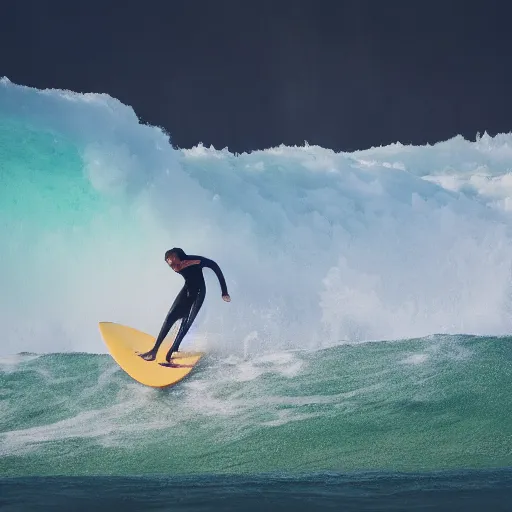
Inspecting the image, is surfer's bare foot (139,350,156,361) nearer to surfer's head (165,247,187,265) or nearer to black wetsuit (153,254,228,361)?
black wetsuit (153,254,228,361)

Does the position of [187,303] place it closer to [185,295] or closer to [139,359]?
[185,295]

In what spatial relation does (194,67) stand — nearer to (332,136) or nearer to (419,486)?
(332,136)

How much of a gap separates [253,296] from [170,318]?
1.75 feet

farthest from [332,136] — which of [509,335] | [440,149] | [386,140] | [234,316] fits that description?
[509,335]

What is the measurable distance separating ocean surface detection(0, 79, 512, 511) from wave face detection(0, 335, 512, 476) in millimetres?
11

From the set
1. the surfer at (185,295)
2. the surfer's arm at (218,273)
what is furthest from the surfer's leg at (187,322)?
the surfer's arm at (218,273)

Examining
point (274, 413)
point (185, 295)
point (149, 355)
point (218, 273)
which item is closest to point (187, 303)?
point (185, 295)

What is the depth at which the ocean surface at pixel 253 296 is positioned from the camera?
157 inches

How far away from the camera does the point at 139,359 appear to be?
415cm

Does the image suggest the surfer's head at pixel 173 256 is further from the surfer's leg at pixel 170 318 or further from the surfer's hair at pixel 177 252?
the surfer's leg at pixel 170 318

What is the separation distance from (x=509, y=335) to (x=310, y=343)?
1188 mm

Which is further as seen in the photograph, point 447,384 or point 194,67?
point 194,67

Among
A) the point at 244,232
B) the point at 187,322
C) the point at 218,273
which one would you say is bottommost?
the point at 187,322

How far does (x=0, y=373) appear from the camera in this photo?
4289mm
